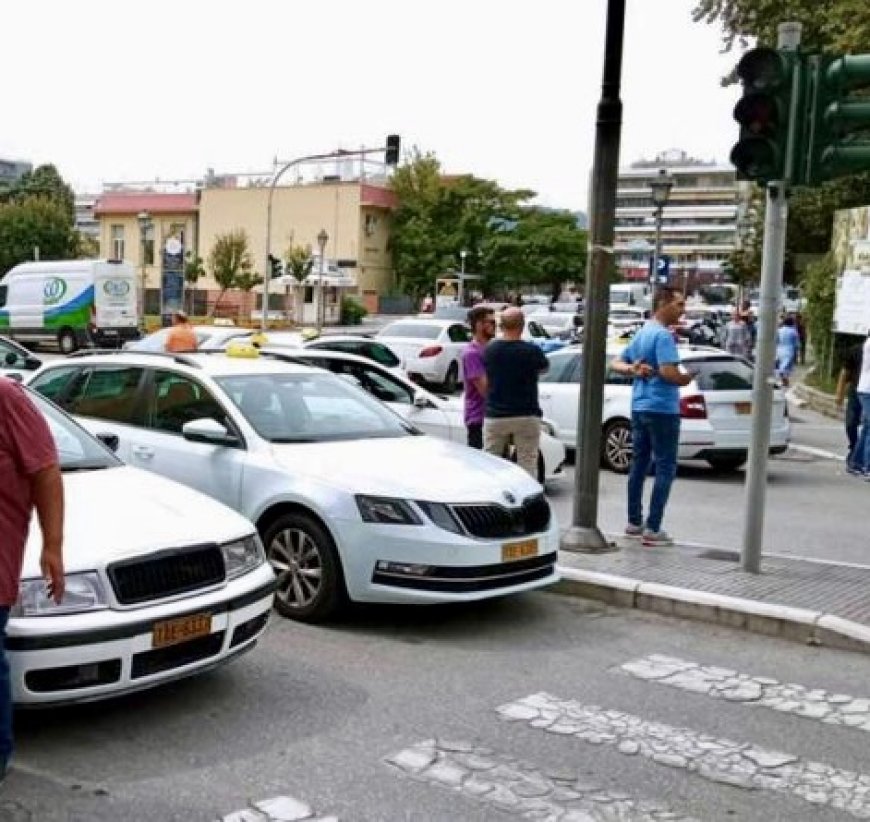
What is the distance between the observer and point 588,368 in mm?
8203

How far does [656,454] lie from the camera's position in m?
8.44

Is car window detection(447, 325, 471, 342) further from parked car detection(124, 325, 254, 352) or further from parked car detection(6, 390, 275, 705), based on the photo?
parked car detection(6, 390, 275, 705)

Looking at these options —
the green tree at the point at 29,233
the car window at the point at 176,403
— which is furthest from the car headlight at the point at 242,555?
the green tree at the point at 29,233

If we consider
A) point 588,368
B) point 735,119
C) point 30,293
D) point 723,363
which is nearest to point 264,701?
point 588,368

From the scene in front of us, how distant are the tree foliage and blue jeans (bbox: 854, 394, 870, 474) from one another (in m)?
55.3

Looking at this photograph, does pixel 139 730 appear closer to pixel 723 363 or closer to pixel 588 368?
pixel 588 368

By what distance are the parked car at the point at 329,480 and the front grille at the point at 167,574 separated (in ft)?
4.82

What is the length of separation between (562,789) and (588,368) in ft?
14.3

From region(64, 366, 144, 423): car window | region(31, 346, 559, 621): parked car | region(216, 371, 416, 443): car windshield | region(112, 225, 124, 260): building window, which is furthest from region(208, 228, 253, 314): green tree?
region(216, 371, 416, 443): car windshield

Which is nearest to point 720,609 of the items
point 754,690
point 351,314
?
point 754,690

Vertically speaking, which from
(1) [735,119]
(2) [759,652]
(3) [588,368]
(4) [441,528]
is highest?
(1) [735,119]

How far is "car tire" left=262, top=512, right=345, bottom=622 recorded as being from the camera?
6.32 metres

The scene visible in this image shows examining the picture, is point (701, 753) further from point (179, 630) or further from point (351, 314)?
point (351, 314)

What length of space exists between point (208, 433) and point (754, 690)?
3.40 metres
